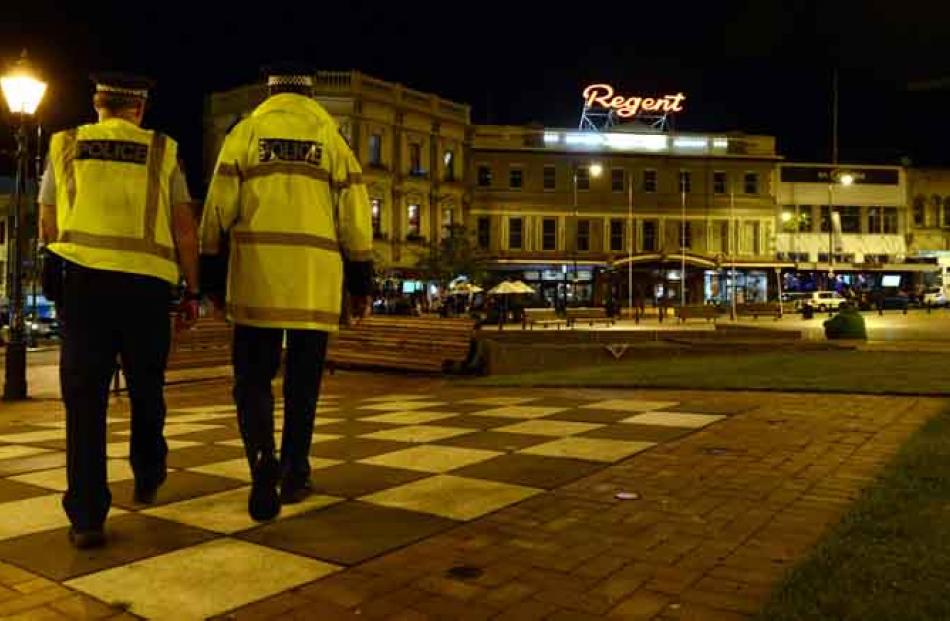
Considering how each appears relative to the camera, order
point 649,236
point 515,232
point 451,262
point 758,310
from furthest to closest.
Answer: point 649,236 → point 515,232 → point 451,262 → point 758,310

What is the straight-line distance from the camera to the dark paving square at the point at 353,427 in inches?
271

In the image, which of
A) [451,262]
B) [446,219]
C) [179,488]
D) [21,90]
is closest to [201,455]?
[179,488]

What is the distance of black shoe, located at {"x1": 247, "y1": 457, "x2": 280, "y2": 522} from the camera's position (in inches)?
159

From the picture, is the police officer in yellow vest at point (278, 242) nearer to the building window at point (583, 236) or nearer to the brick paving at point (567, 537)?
the brick paving at point (567, 537)

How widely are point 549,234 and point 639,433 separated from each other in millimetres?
54529

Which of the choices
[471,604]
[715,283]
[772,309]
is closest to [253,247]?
[471,604]

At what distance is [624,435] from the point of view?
6531 millimetres

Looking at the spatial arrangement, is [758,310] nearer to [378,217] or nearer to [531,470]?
[378,217]

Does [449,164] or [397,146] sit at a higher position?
[397,146]

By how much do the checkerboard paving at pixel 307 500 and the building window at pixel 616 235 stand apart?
177 feet

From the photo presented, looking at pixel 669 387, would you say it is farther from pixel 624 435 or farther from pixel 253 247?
pixel 253 247

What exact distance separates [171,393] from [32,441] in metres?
6.74

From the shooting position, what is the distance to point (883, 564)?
132 inches

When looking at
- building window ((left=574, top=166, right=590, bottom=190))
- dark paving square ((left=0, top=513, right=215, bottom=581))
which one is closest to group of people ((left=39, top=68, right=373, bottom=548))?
dark paving square ((left=0, top=513, right=215, bottom=581))
